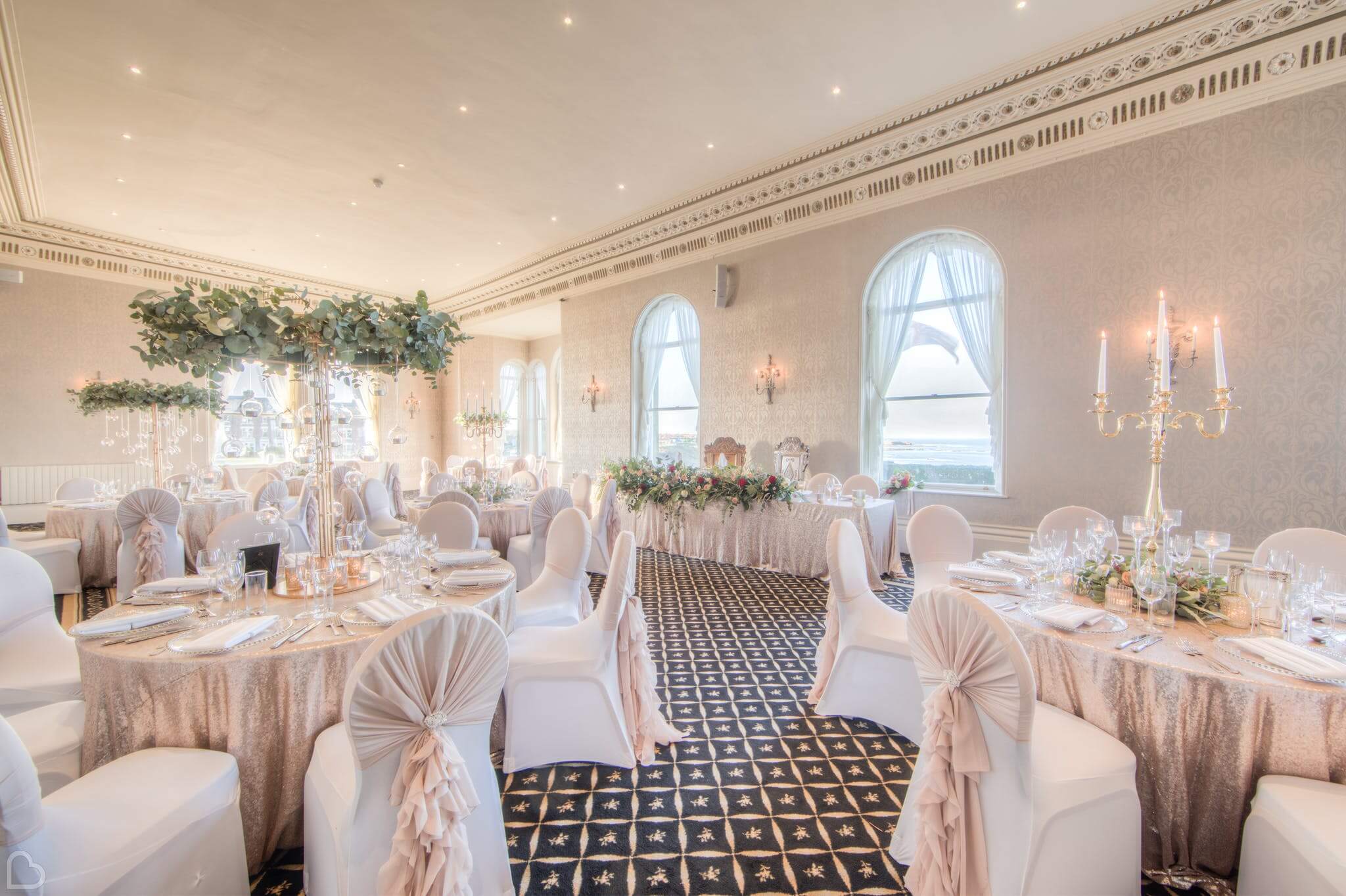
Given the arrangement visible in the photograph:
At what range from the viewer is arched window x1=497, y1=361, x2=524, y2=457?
578 inches

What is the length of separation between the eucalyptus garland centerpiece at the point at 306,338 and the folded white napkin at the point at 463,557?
1.70 feet

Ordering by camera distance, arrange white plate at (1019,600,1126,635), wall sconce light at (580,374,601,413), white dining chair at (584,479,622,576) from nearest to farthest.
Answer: white plate at (1019,600,1126,635) → white dining chair at (584,479,622,576) → wall sconce light at (580,374,601,413)

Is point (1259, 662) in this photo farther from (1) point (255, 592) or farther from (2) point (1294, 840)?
(1) point (255, 592)

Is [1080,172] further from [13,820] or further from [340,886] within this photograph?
[13,820]

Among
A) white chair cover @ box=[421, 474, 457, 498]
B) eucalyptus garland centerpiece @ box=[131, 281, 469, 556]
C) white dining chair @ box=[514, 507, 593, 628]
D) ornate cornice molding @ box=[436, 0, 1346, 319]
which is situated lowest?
white dining chair @ box=[514, 507, 593, 628]

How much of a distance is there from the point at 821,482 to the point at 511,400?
34.8 ft

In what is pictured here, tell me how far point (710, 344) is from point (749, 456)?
1836mm

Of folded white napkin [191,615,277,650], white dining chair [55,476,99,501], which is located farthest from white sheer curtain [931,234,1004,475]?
white dining chair [55,476,99,501]

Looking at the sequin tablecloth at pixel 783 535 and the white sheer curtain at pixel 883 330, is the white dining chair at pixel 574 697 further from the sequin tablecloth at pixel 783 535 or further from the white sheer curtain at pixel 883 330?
the white sheer curtain at pixel 883 330

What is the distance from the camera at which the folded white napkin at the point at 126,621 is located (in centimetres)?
191

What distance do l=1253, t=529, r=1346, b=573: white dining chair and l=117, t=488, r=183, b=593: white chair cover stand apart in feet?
24.1

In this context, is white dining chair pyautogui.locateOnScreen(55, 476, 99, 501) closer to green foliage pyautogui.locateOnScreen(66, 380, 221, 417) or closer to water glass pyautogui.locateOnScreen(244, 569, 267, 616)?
green foliage pyautogui.locateOnScreen(66, 380, 221, 417)

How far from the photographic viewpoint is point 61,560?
5.16 meters

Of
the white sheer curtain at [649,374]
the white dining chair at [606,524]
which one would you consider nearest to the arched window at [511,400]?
the white sheer curtain at [649,374]
